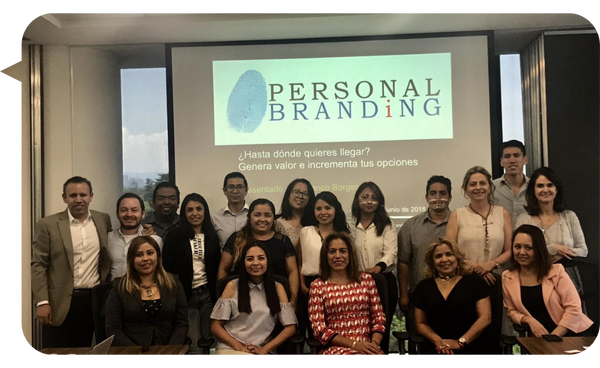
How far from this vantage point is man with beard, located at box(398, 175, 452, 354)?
12.8 feet

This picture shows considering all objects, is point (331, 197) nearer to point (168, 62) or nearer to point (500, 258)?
point (500, 258)

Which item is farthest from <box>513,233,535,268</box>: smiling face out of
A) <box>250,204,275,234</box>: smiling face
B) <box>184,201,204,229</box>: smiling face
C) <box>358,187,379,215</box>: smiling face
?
<box>184,201,204,229</box>: smiling face

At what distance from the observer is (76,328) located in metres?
4.00

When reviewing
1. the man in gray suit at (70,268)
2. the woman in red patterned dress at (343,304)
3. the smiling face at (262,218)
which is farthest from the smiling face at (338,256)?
the man in gray suit at (70,268)

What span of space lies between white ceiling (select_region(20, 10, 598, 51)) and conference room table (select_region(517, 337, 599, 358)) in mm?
2015

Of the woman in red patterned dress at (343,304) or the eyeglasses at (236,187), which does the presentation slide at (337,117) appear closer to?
the eyeglasses at (236,187)

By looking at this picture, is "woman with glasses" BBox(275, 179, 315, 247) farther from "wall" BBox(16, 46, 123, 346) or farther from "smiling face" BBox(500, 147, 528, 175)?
"smiling face" BBox(500, 147, 528, 175)

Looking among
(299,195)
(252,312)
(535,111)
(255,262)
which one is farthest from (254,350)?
(535,111)

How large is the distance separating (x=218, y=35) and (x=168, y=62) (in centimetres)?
40

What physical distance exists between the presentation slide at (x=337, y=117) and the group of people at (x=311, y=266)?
11 cm

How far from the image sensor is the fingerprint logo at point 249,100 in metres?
3.95

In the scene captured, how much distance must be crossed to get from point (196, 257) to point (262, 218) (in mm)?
533

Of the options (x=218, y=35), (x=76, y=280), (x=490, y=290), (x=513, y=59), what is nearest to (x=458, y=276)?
(x=490, y=290)

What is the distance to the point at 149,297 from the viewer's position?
3.84 meters
